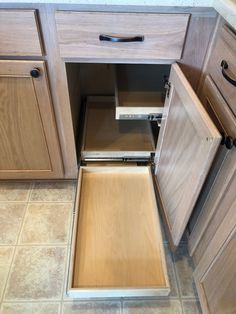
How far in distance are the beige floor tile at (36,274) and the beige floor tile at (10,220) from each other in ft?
0.24

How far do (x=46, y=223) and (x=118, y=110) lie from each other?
1.96 feet

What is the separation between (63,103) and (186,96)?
1.56 ft

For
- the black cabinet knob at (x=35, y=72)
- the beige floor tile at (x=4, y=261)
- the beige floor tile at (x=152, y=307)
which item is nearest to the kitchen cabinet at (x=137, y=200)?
the beige floor tile at (x=152, y=307)

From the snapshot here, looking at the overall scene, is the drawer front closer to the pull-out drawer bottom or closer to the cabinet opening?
the cabinet opening

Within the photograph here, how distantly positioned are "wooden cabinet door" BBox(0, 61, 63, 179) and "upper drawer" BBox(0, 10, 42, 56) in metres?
0.04

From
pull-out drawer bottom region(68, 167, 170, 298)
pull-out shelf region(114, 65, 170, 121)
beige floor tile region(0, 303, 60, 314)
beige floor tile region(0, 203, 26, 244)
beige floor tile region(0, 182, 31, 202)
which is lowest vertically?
beige floor tile region(0, 303, 60, 314)

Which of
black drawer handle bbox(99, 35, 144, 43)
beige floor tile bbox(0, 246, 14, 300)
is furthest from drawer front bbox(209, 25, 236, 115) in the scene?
beige floor tile bbox(0, 246, 14, 300)

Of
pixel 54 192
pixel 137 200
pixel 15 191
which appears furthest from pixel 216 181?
pixel 15 191

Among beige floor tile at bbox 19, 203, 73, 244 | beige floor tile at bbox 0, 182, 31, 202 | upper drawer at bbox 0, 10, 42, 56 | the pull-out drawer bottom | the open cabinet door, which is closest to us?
the open cabinet door

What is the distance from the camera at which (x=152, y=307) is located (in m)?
0.94

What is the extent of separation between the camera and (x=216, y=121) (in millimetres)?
771

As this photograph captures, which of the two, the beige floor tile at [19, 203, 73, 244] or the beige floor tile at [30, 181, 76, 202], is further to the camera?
the beige floor tile at [30, 181, 76, 202]

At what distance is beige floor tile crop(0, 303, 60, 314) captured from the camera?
914 millimetres

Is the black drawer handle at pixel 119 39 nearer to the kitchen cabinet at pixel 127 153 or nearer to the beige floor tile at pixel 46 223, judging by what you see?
the kitchen cabinet at pixel 127 153
